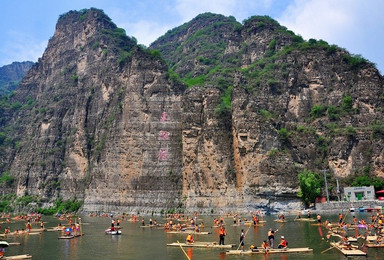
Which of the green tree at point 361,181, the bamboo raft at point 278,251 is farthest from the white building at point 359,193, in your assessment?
the bamboo raft at point 278,251

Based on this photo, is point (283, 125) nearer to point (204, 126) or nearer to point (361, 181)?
point (204, 126)

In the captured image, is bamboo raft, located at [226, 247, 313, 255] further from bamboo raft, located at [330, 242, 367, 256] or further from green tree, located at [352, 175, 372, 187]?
green tree, located at [352, 175, 372, 187]

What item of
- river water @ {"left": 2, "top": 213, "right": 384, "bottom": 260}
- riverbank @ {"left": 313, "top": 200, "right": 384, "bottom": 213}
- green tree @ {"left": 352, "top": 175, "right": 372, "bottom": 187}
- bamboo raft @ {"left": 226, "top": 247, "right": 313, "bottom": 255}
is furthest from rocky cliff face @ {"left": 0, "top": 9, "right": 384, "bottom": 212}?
bamboo raft @ {"left": 226, "top": 247, "right": 313, "bottom": 255}

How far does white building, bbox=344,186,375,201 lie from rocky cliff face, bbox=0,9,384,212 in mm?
7293

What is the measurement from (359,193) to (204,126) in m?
35.3

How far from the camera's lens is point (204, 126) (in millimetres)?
91750

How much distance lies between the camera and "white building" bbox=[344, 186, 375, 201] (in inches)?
3105

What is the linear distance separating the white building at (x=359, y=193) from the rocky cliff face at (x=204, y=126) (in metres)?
7.29

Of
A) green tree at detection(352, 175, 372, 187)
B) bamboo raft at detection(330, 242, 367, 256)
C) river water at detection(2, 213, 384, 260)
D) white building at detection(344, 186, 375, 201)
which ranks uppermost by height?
green tree at detection(352, 175, 372, 187)

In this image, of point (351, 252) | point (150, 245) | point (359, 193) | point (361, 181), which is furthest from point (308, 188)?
point (351, 252)

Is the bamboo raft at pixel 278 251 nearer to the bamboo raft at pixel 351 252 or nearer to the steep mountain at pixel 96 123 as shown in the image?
the bamboo raft at pixel 351 252

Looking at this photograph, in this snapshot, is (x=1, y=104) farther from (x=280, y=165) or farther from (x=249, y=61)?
(x=280, y=165)

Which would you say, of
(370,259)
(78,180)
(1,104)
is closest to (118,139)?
(78,180)

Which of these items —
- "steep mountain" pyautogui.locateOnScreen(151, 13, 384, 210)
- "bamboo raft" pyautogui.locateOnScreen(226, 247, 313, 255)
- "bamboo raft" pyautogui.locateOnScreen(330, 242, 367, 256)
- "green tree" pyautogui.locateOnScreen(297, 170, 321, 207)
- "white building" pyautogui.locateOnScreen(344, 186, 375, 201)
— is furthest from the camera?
"steep mountain" pyautogui.locateOnScreen(151, 13, 384, 210)
